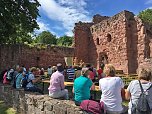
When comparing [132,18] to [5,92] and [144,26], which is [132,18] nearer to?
[144,26]

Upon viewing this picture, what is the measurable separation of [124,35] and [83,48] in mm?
7966

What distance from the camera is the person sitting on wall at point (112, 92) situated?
588cm

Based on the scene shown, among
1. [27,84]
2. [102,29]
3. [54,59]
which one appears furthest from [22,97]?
[54,59]

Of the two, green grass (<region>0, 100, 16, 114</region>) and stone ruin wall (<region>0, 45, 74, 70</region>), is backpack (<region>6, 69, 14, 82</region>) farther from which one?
stone ruin wall (<region>0, 45, 74, 70</region>)

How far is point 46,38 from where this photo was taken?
217 ft

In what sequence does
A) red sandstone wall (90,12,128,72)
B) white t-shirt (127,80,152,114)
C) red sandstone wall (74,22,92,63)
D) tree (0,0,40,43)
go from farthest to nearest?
1. red sandstone wall (74,22,92,63)
2. red sandstone wall (90,12,128,72)
3. tree (0,0,40,43)
4. white t-shirt (127,80,152,114)

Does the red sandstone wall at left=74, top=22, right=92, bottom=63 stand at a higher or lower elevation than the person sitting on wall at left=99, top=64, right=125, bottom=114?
higher

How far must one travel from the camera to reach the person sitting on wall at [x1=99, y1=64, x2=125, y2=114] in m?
5.88

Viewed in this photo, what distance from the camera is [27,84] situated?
10.6 m

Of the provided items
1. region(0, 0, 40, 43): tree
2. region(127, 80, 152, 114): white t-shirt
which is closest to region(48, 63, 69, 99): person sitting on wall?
region(127, 80, 152, 114): white t-shirt

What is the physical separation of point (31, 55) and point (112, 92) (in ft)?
84.0

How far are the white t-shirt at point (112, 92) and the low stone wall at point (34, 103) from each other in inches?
30.0

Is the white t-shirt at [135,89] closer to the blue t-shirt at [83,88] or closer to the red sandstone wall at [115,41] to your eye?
the blue t-shirt at [83,88]

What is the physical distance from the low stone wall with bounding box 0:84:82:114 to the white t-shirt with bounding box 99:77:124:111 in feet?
2.50
